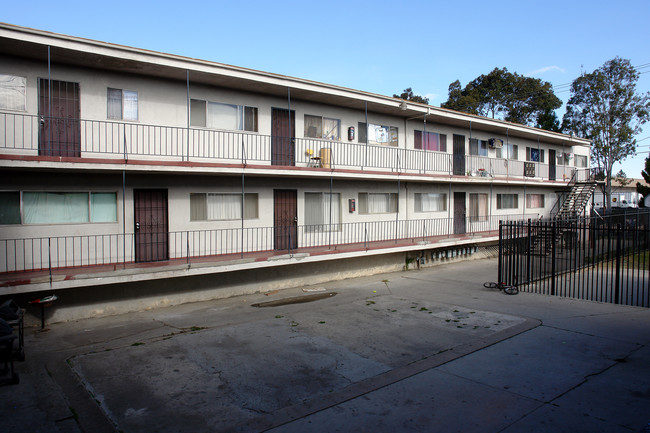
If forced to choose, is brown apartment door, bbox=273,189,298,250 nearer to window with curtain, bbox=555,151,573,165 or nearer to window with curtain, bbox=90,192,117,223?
window with curtain, bbox=90,192,117,223

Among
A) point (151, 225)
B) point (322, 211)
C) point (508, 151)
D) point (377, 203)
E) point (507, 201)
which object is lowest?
point (151, 225)

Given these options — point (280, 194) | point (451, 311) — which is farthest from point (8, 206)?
point (451, 311)

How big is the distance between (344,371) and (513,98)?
150 feet

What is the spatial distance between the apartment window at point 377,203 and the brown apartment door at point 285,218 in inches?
132

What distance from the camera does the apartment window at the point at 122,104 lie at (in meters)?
11.5

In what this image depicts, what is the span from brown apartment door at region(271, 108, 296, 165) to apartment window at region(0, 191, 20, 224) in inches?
283

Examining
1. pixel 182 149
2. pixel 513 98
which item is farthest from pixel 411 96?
pixel 182 149

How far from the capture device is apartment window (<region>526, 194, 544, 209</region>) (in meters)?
A: 26.4

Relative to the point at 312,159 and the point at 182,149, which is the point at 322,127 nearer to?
the point at 312,159

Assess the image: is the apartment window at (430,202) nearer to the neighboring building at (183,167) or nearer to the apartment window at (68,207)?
the neighboring building at (183,167)

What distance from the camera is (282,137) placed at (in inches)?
573

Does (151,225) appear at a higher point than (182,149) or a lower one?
lower

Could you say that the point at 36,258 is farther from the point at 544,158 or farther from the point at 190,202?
the point at 544,158

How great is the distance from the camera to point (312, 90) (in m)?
14.1
